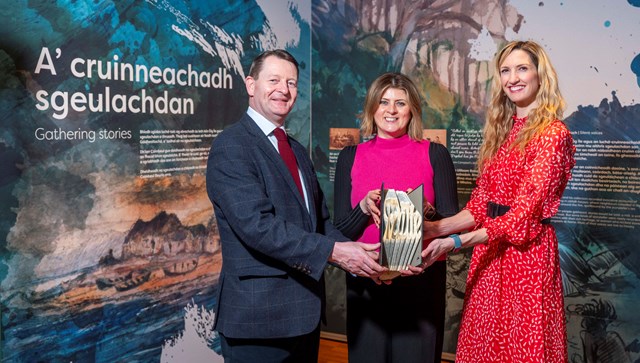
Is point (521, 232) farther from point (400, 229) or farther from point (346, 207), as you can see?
point (346, 207)

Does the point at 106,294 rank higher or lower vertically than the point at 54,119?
lower

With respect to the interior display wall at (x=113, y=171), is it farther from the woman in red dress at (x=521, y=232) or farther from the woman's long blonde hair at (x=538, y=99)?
the woman's long blonde hair at (x=538, y=99)

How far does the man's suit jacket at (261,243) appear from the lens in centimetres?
221

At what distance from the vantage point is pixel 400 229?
2.41 meters

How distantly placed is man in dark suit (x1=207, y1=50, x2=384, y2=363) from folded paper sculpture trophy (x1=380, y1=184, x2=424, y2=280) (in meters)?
0.07

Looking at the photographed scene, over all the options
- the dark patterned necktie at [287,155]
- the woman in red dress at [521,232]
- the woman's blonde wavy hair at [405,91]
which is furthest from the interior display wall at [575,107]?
the dark patterned necktie at [287,155]

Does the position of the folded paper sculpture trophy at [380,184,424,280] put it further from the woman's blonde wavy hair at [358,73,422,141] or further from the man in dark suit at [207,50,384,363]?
the woman's blonde wavy hair at [358,73,422,141]

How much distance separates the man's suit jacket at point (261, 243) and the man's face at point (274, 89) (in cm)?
9

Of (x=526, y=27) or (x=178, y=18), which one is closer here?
(x=178, y=18)

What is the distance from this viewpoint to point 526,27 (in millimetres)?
4410

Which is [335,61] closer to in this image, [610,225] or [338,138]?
[338,138]


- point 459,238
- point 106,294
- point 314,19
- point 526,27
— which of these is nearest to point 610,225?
point 526,27

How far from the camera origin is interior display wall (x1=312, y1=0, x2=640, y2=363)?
13.4 feet

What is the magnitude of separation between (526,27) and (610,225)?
1.45 metres
